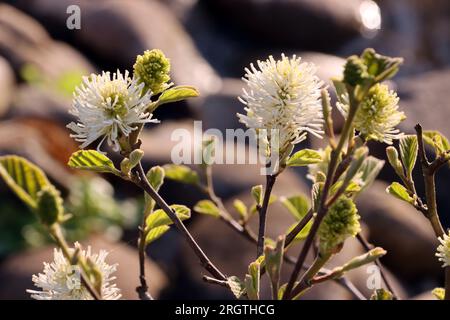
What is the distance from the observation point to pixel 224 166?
2.28 m

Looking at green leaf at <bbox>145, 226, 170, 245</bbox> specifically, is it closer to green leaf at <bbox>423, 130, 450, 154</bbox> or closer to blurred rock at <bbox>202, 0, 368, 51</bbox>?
green leaf at <bbox>423, 130, 450, 154</bbox>

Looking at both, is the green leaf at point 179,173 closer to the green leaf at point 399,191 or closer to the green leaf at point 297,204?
the green leaf at point 297,204

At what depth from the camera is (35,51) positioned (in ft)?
11.5

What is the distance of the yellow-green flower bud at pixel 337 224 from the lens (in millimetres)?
403

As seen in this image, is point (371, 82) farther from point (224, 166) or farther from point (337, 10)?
point (337, 10)

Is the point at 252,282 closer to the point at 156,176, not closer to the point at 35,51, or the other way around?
the point at 156,176

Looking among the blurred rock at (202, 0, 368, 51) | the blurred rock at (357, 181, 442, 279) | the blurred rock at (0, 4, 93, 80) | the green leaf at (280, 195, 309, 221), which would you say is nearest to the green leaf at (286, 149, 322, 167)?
the green leaf at (280, 195, 309, 221)

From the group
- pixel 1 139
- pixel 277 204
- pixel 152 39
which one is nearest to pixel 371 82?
pixel 277 204

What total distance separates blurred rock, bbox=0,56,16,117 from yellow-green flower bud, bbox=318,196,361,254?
2776 millimetres

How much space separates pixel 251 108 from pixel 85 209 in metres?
2.07

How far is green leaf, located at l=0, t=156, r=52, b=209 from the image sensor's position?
44 cm

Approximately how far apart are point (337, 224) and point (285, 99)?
0.42 ft

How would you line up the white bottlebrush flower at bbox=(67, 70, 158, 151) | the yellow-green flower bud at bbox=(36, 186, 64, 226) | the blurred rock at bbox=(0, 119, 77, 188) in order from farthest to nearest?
the blurred rock at bbox=(0, 119, 77, 188) < the white bottlebrush flower at bbox=(67, 70, 158, 151) < the yellow-green flower bud at bbox=(36, 186, 64, 226)

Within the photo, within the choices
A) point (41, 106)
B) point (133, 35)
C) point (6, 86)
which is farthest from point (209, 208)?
point (133, 35)
